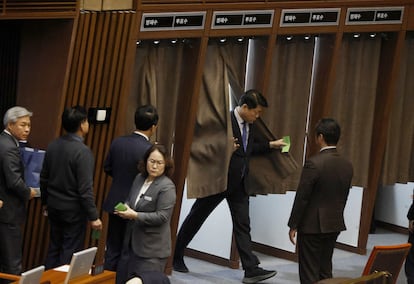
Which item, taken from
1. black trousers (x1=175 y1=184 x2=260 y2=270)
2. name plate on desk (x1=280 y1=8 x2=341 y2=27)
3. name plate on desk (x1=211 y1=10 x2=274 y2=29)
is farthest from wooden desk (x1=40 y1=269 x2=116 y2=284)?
name plate on desk (x1=280 y1=8 x2=341 y2=27)

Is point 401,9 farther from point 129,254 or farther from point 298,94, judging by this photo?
point 129,254

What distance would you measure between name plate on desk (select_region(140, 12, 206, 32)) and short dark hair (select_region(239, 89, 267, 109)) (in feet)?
2.41

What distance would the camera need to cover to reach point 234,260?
34.3 ft

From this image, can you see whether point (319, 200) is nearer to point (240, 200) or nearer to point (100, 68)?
point (240, 200)

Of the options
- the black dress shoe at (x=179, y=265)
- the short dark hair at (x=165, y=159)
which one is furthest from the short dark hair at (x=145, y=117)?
the black dress shoe at (x=179, y=265)

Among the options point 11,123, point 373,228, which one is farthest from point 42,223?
point 373,228

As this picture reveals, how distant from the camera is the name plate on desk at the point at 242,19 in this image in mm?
9758

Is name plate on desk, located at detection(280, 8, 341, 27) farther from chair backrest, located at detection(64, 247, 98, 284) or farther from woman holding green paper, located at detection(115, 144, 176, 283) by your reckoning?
chair backrest, located at detection(64, 247, 98, 284)

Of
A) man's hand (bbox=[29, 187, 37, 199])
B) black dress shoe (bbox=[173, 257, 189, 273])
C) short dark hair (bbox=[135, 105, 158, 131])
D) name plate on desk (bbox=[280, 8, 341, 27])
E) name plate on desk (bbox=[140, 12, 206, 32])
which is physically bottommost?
black dress shoe (bbox=[173, 257, 189, 273])

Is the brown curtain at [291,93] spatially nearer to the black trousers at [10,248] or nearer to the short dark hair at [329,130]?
the short dark hair at [329,130]

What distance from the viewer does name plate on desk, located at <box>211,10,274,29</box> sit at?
976 cm

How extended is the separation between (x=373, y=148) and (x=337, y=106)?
0.66 meters

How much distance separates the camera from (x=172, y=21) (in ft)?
31.0

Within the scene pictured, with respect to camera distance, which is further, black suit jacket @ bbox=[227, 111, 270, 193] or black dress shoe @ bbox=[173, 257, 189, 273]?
black dress shoe @ bbox=[173, 257, 189, 273]
